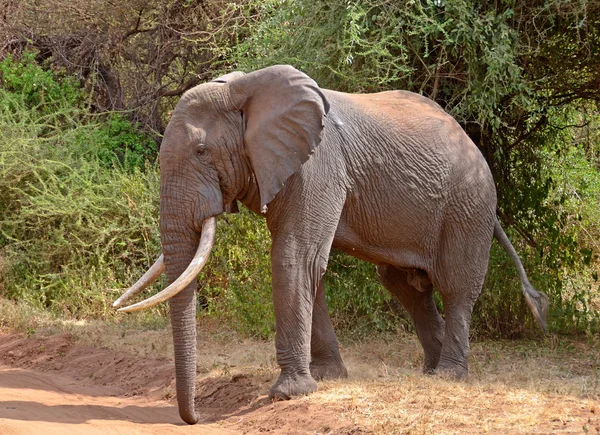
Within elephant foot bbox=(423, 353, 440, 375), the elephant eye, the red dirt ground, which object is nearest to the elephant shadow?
the red dirt ground

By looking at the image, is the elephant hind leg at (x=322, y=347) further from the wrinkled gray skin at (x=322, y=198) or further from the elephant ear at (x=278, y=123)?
the elephant ear at (x=278, y=123)

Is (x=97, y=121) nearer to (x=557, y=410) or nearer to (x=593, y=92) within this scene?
(x=593, y=92)

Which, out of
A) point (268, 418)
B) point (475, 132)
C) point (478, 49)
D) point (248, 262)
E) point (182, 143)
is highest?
point (478, 49)

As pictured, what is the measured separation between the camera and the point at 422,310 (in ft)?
27.1

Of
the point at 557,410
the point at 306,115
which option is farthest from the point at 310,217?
the point at 557,410

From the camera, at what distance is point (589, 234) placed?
38.2 feet

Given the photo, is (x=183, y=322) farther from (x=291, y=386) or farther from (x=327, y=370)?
(x=327, y=370)

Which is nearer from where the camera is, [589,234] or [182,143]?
[182,143]

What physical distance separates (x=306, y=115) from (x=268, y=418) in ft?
7.01

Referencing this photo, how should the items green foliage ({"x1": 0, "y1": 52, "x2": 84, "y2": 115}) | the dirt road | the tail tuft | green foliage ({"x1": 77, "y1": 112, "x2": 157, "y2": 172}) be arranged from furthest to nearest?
green foliage ({"x1": 0, "y1": 52, "x2": 84, "y2": 115})
green foliage ({"x1": 77, "y1": 112, "x2": 157, "y2": 172})
the tail tuft
the dirt road

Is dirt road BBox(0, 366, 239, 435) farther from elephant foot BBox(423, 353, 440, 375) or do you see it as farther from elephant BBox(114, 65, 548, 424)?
elephant foot BBox(423, 353, 440, 375)

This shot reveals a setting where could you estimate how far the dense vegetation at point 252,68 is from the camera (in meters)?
9.16

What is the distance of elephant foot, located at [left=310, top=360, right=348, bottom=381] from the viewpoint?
7500 mm

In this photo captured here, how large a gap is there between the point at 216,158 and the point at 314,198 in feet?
2.48
